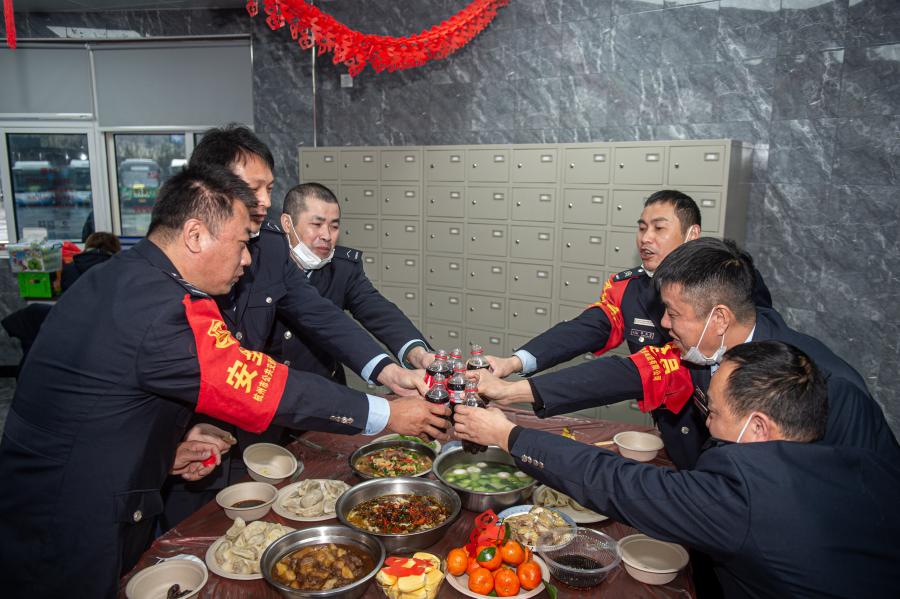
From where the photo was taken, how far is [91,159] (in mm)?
6180

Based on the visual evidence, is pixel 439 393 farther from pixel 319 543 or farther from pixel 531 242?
pixel 531 242

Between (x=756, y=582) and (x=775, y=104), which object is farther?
(x=775, y=104)

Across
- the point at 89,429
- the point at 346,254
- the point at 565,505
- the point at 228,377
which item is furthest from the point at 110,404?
the point at 346,254

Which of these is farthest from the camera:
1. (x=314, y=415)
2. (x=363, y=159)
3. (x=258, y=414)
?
(x=363, y=159)

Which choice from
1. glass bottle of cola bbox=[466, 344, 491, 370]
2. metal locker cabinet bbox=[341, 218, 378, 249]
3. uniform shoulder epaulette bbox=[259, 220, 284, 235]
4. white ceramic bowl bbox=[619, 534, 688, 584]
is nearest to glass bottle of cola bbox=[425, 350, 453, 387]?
glass bottle of cola bbox=[466, 344, 491, 370]

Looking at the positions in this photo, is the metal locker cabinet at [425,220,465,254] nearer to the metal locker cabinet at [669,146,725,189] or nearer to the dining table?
the metal locker cabinet at [669,146,725,189]

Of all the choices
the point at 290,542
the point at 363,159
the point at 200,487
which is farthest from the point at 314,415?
the point at 363,159

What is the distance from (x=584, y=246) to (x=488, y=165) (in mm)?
1030

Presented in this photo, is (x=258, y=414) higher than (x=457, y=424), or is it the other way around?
(x=258, y=414)

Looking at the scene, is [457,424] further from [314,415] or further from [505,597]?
[505,597]

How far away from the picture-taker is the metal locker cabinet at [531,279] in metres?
4.70

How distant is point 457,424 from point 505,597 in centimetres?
60

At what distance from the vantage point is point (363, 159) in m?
5.30

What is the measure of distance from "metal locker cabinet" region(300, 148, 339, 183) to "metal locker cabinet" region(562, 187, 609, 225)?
2161mm
